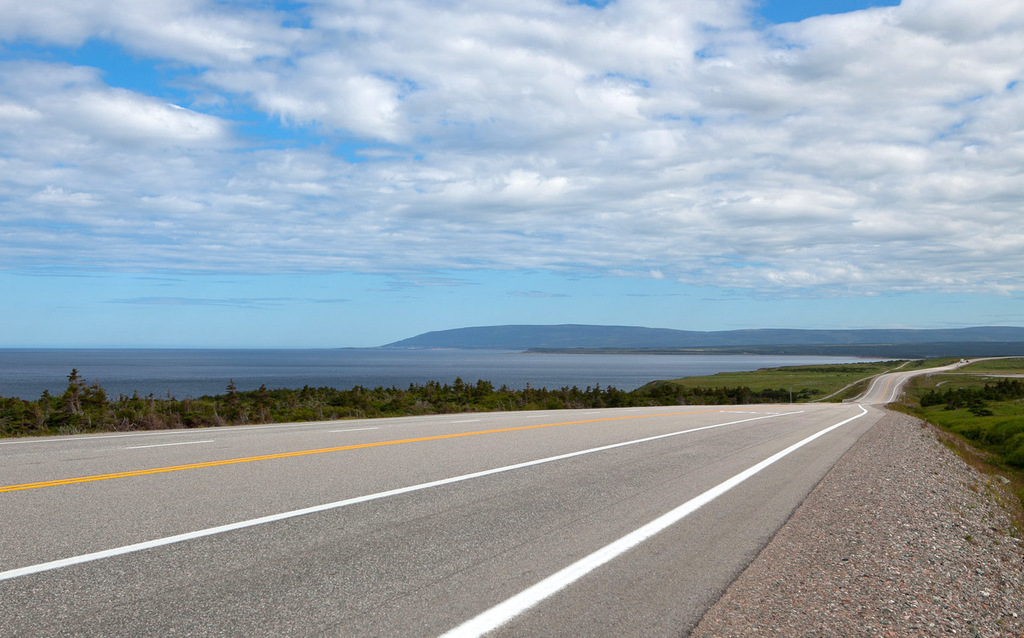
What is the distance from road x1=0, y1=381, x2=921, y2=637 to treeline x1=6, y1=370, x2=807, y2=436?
864 cm

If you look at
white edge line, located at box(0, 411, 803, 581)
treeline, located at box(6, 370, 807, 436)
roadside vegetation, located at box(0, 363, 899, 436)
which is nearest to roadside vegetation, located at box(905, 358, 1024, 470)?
roadside vegetation, located at box(0, 363, 899, 436)

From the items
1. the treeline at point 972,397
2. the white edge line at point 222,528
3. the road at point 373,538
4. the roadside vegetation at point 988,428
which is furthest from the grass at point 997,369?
the white edge line at point 222,528

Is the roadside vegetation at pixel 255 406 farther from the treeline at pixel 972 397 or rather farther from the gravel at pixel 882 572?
the treeline at pixel 972 397

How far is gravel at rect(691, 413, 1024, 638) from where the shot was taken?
4.66m

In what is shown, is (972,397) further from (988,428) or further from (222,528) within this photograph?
(222,528)

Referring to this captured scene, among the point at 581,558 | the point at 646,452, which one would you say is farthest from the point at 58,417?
the point at 581,558

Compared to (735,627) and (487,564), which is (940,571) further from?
(487,564)

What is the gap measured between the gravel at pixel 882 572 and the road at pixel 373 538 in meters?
0.27

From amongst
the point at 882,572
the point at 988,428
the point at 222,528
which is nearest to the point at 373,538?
the point at 222,528

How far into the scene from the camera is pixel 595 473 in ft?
33.2

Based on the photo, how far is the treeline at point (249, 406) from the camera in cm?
1984

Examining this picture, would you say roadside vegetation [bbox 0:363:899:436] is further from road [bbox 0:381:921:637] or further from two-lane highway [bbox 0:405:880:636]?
road [bbox 0:381:921:637]

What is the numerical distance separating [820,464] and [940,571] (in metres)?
6.62

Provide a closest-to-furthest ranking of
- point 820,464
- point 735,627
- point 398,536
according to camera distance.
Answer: point 735,627 < point 398,536 < point 820,464
